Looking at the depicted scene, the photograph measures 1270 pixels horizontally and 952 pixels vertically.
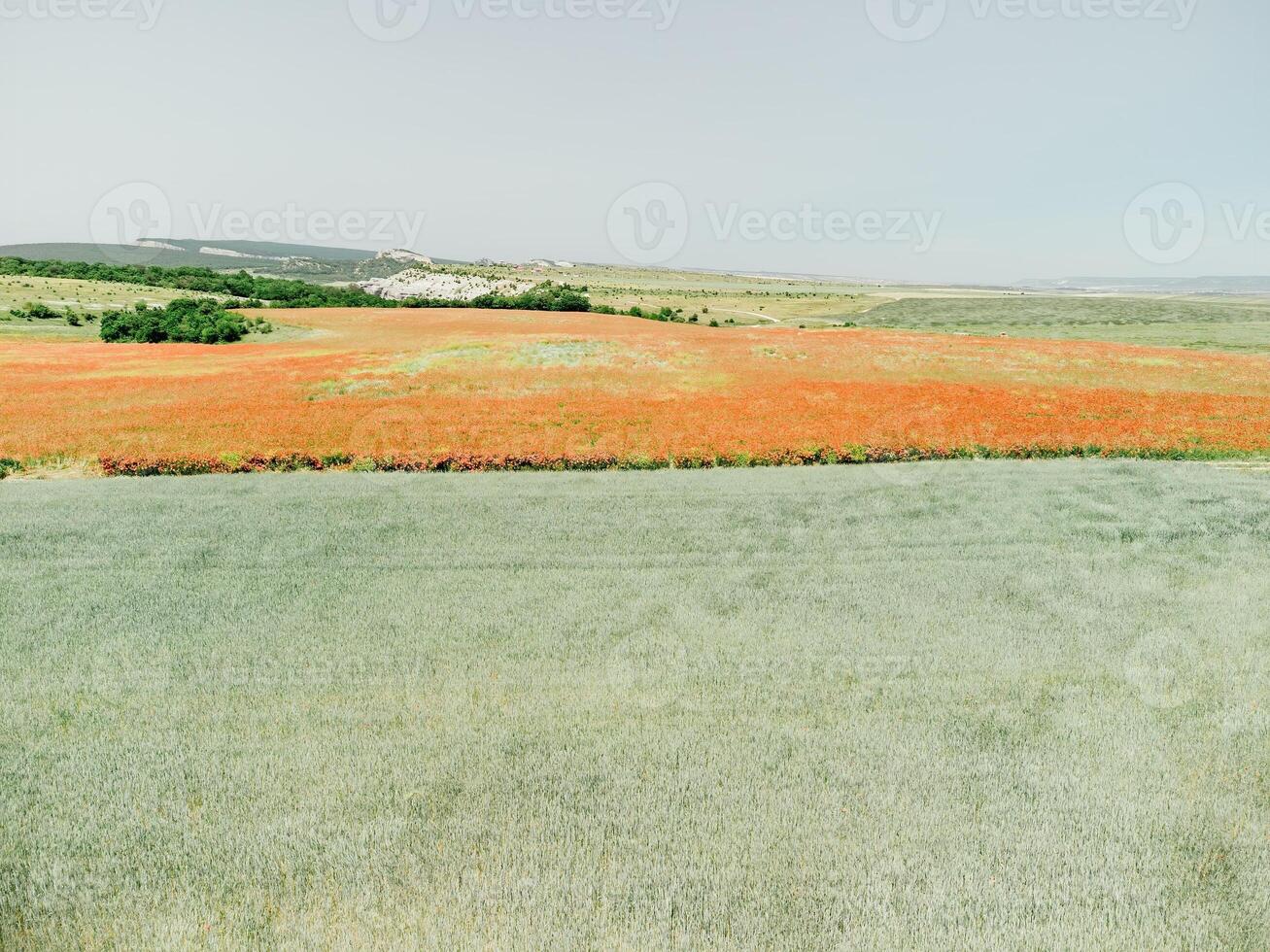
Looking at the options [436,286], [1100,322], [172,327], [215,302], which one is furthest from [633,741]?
[436,286]

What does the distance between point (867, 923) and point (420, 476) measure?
56.6 ft

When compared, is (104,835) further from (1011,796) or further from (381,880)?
(1011,796)

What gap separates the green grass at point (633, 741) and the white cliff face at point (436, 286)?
396ft

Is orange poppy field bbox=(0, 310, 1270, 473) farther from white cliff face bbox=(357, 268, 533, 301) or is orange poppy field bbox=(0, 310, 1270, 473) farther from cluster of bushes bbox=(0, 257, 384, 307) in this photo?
white cliff face bbox=(357, 268, 533, 301)

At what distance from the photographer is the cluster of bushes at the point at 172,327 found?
181ft

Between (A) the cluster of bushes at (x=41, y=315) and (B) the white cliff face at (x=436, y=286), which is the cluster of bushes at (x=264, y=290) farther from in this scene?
(B) the white cliff face at (x=436, y=286)

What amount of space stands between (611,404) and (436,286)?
5550 inches

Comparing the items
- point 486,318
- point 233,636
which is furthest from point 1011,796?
point 486,318

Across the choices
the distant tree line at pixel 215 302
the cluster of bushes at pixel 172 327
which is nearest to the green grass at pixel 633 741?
the cluster of bushes at pixel 172 327

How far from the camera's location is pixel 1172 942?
15.8 ft

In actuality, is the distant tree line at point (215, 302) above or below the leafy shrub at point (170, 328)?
above

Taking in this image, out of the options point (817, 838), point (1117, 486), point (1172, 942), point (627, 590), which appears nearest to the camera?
point (1172, 942)

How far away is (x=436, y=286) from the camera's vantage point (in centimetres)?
15362

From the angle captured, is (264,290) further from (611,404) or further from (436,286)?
(611,404)
